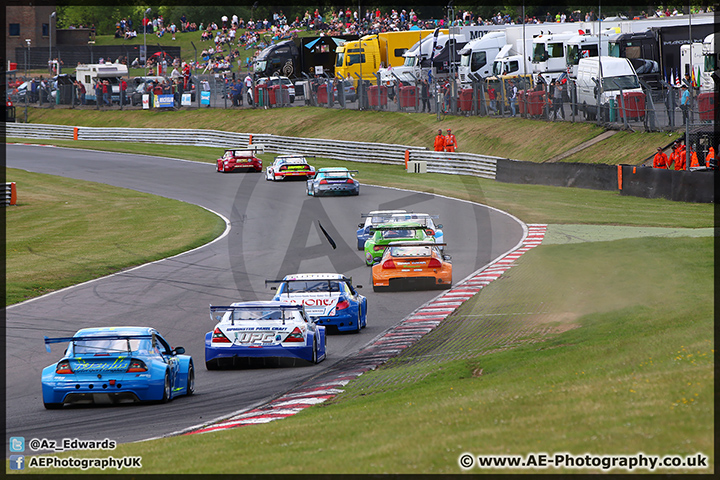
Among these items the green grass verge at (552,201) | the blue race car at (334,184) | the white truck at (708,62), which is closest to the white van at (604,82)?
the white truck at (708,62)

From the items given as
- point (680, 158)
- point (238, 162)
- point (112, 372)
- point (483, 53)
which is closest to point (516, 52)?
point (483, 53)

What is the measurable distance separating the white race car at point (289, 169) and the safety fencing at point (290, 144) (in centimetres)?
589

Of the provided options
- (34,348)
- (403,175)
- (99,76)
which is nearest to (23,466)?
(34,348)

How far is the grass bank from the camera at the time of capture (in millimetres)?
38656

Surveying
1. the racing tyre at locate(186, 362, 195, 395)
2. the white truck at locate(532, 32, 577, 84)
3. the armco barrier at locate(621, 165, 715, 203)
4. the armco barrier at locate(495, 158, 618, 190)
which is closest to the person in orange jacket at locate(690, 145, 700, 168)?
the armco barrier at locate(621, 165, 715, 203)

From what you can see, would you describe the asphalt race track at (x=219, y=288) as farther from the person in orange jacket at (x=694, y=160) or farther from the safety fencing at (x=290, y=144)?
the person in orange jacket at (x=694, y=160)

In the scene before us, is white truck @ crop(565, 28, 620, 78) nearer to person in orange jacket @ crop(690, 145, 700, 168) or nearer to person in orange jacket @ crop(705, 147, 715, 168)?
person in orange jacket @ crop(690, 145, 700, 168)

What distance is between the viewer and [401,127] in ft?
172

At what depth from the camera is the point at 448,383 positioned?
11883 millimetres

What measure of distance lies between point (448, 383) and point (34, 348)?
7.98 metres

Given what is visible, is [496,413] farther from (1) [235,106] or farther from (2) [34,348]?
(1) [235,106]

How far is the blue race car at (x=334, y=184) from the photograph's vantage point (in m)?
36.9

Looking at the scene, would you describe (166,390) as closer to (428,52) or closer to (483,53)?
(483,53)

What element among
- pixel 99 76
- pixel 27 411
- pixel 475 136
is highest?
pixel 99 76
